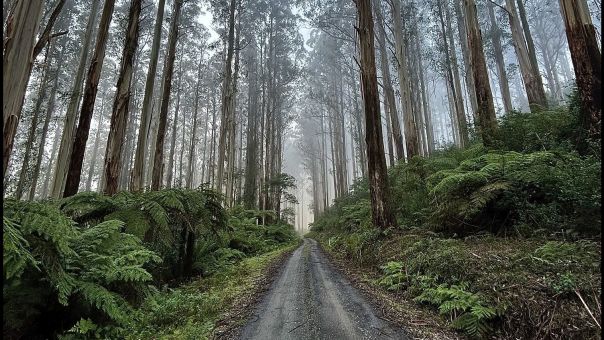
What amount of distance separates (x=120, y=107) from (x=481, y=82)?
8.81 meters

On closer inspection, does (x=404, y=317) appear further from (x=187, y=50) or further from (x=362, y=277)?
(x=187, y=50)

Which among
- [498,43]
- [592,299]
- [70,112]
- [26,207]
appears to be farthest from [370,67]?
[498,43]

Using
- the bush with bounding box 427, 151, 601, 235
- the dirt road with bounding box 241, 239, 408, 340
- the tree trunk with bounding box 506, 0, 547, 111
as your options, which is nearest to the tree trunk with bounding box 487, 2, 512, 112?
the tree trunk with bounding box 506, 0, 547, 111

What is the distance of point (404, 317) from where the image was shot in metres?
3.14

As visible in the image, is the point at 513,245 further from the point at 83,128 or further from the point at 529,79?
the point at 529,79

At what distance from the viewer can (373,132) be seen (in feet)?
23.2

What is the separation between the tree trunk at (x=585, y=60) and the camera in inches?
184

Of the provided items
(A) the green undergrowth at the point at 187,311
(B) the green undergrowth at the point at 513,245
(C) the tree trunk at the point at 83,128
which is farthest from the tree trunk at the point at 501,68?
(C) the tree trunk at the point at 83,128

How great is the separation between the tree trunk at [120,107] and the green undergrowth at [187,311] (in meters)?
3.56

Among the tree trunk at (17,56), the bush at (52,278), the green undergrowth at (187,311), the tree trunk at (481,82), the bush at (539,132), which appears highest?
the tree trunk at (481,82)

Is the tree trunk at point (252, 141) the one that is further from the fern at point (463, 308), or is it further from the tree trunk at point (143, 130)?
the fern at point (463, 308)

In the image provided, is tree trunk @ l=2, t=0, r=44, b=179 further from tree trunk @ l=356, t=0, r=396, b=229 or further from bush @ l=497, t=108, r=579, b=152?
bush @ l=497, t=108, r=579, b=152

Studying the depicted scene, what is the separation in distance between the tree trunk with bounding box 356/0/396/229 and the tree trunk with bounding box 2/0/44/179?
590 cm

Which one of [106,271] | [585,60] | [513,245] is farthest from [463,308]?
[585,60]
